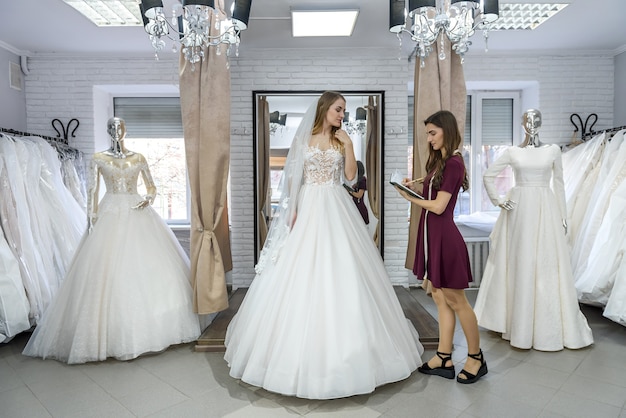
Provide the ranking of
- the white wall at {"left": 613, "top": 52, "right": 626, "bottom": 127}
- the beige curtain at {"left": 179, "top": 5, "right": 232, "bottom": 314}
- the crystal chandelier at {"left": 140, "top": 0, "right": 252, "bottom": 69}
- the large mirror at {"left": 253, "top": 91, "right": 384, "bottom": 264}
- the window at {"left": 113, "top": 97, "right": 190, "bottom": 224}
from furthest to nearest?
the window at {"left": 113, "top": 97, "right": 190, "bottom": 224} < the white wall at {"left": 613, "top": 52, "right": 626, "bottom": 127} < the large mirror at {"left": 253, "top": 91, "right": 384, "bottom": 264} < the beige curtain at {"left": 179, "top": 5, "right": 232, "bottom": 314} < the crystal chandelier at {"left": 140, "top": 0, "right": 252, "bottom": 69}

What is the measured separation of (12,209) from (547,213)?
4.48 metres

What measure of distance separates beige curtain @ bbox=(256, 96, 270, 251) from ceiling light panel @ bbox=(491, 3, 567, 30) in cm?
250

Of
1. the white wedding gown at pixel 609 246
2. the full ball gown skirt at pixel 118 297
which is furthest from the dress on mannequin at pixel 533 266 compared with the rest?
the full ball gown skirt at pixel 118 297

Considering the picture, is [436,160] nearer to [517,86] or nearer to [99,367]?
[99,367]

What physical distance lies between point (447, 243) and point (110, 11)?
3550 millimetres

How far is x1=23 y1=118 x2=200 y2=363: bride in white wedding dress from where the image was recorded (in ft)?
9.70

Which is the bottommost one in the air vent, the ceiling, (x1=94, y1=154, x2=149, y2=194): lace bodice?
(x1=94, y1=154, x2=149, y2=194): lace bodice

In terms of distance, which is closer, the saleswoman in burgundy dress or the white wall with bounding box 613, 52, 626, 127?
the saleswoman in burgundy dress

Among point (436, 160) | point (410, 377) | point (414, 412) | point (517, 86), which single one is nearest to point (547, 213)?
point (436, 160)

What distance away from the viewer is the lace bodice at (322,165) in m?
2.77

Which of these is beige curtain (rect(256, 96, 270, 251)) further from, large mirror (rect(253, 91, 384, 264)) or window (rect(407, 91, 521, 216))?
window (rect(407, 91, 521, 216))

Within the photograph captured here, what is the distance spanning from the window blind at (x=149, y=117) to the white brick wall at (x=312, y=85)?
484mm

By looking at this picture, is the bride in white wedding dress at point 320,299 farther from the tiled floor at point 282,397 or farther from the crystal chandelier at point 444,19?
the crystal chandelier at point 444,19

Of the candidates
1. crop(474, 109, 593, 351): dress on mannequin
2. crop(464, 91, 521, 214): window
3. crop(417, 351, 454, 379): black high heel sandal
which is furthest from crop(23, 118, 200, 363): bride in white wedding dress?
crop(464, 91, 521, 214): window
